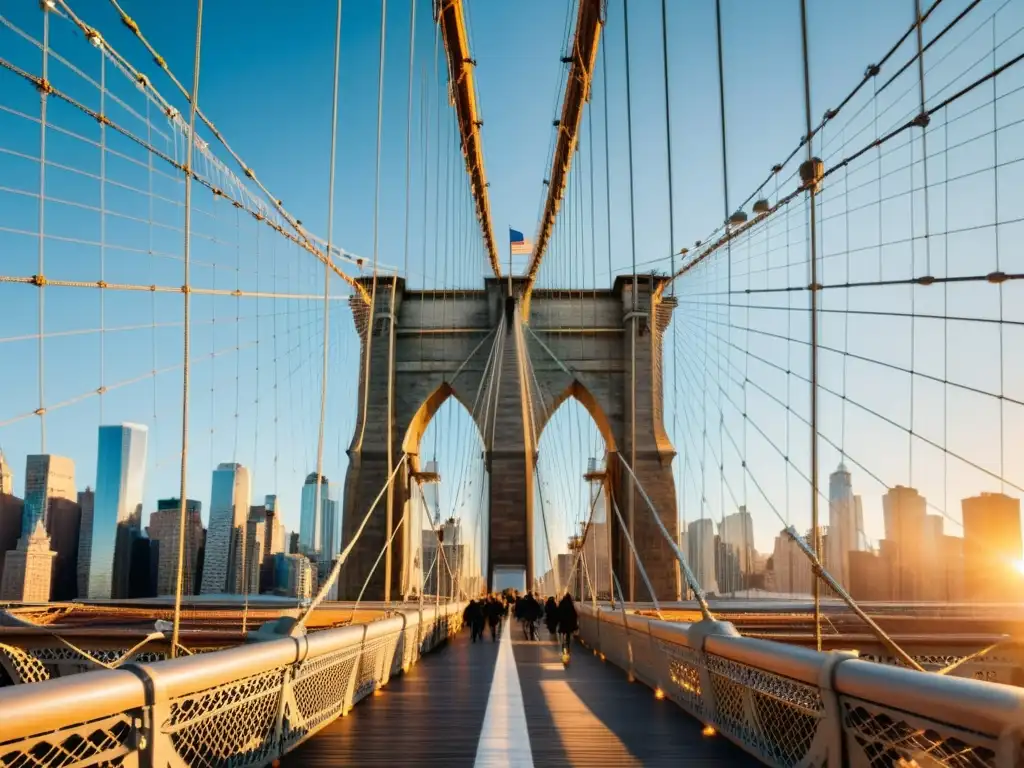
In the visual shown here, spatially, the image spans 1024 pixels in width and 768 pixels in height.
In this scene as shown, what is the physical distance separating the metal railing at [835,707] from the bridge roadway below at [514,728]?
0.70 feet

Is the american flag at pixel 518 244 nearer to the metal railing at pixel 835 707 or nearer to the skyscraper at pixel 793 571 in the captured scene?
the skyscraper at pixel 793 571

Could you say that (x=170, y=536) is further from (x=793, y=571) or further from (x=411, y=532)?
(x=793, y=571)

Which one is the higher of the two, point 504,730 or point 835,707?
point 835,707

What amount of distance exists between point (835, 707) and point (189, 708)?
211 cm

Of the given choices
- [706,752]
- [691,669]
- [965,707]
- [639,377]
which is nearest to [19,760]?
[965,707]

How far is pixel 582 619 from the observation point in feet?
55.0

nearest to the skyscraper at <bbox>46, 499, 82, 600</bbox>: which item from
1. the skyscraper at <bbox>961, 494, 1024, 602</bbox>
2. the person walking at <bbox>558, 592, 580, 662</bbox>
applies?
the person walking at <bbox>558, 592, 580, 662</bbox>

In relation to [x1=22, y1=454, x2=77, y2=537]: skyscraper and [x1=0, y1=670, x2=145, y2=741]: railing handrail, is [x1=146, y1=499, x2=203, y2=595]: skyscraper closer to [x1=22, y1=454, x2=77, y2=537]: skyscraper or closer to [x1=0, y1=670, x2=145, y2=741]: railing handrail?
[x1=22, y1=454, x2=77, y2=537]: skyscraper

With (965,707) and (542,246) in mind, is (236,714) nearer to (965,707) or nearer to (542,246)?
(965,707)

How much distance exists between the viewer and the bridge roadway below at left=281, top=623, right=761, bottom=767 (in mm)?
4473

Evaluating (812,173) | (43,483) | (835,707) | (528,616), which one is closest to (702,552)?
(528,616)

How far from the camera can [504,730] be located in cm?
550

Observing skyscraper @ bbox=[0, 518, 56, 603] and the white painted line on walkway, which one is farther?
skyscraper @ bbox=[0, 518, 56, 603]

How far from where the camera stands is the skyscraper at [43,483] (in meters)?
12.3
